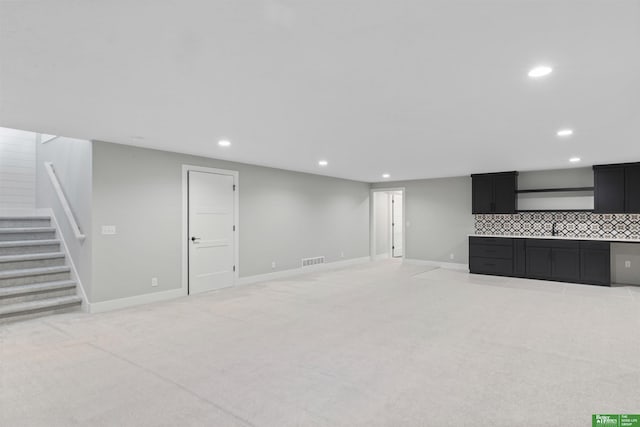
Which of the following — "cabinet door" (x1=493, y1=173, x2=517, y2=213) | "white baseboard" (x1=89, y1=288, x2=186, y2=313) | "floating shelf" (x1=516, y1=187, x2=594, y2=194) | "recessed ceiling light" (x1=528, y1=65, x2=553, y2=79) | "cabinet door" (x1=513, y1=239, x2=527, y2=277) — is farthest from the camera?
"cabinet door" (x1=493, y1=173, x2=517, y2=213)

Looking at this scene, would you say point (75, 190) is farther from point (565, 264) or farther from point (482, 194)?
point (565, 264)

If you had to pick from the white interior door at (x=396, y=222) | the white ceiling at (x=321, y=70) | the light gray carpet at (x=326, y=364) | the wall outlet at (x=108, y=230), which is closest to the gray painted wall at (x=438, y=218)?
the white interior door at (x=396, y=222)

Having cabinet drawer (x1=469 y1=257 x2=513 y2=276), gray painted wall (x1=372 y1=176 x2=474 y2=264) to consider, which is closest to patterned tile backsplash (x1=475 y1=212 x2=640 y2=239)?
gray painted wall (x1=372 y1=176 x2=474 y2=264)

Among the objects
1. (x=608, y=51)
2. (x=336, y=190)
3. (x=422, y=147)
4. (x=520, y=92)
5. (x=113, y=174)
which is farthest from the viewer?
(x=336, y=190)

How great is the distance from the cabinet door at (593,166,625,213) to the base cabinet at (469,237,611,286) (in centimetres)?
74

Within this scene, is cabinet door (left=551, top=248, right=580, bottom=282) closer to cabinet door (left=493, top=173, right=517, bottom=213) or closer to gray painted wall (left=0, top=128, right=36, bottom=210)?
cabinet door (left=493, top=173, right=517, bottom=213)

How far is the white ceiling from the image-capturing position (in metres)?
1.73

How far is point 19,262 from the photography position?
469 cm

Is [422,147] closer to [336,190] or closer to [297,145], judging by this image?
[297,145]

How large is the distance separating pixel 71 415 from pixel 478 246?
7.44 m

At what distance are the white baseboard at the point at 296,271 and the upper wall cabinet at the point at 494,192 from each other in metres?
3.21

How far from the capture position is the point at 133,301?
4.79 m

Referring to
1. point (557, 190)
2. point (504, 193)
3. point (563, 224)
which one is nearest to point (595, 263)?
point (563, 224)

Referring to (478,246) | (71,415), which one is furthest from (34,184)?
(478,246)
